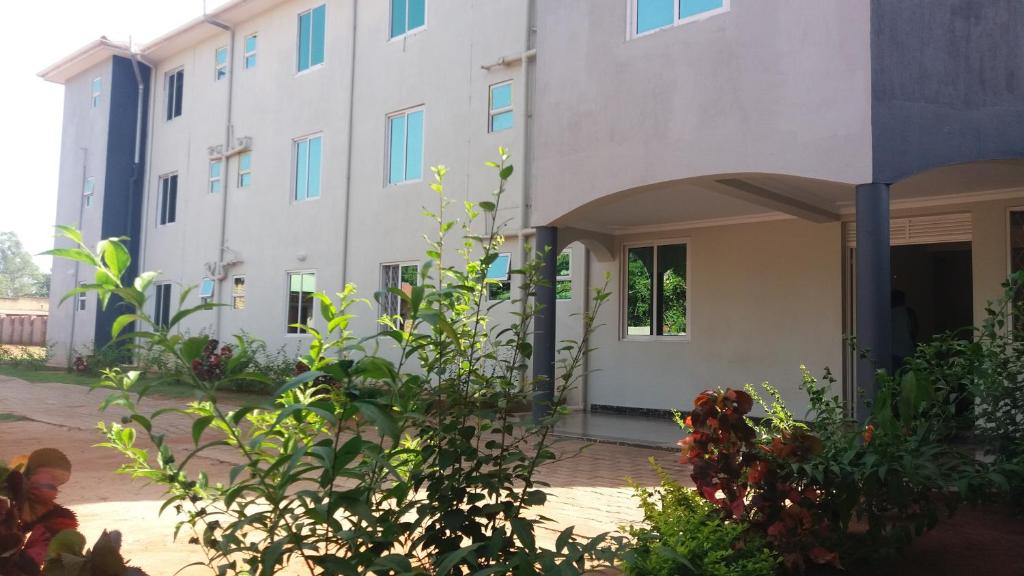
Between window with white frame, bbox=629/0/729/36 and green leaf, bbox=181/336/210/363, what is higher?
window with white frame, bbox=629/0/729/36

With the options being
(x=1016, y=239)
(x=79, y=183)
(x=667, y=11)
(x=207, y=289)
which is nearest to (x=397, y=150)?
(x=207, y=289)

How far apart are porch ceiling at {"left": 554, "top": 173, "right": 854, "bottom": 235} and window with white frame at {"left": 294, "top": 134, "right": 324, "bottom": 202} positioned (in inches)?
316

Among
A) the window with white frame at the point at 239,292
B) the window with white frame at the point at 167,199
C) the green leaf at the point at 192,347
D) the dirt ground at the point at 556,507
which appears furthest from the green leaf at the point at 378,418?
the window with white frame at the point at 167,199

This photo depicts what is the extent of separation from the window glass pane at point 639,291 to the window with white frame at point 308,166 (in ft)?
26.6

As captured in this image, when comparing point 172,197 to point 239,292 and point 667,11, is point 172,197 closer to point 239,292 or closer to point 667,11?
point 239,292

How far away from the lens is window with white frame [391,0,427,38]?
633 inches

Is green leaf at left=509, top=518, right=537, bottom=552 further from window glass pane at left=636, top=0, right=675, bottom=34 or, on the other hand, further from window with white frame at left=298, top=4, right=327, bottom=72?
window with white frame at left=298, top=4, right=327, bottom=72

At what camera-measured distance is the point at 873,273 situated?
23.9ft

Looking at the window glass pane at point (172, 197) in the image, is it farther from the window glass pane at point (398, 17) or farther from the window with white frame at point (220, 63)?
the window glass pane at point (398, 17)

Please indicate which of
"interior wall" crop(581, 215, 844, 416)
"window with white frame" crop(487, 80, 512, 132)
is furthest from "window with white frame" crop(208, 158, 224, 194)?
"interior wall" crop(581, 215, 844, 416)

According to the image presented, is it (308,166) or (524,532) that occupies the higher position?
(308,166)

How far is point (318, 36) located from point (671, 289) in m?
10.7

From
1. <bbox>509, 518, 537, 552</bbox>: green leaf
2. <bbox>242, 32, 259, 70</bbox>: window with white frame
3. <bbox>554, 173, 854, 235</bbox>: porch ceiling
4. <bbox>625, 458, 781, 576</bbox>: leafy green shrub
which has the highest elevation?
<bbox>242, 32, 259, 70</bbox>: window with white frame

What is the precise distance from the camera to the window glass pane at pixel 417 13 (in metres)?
16.0
